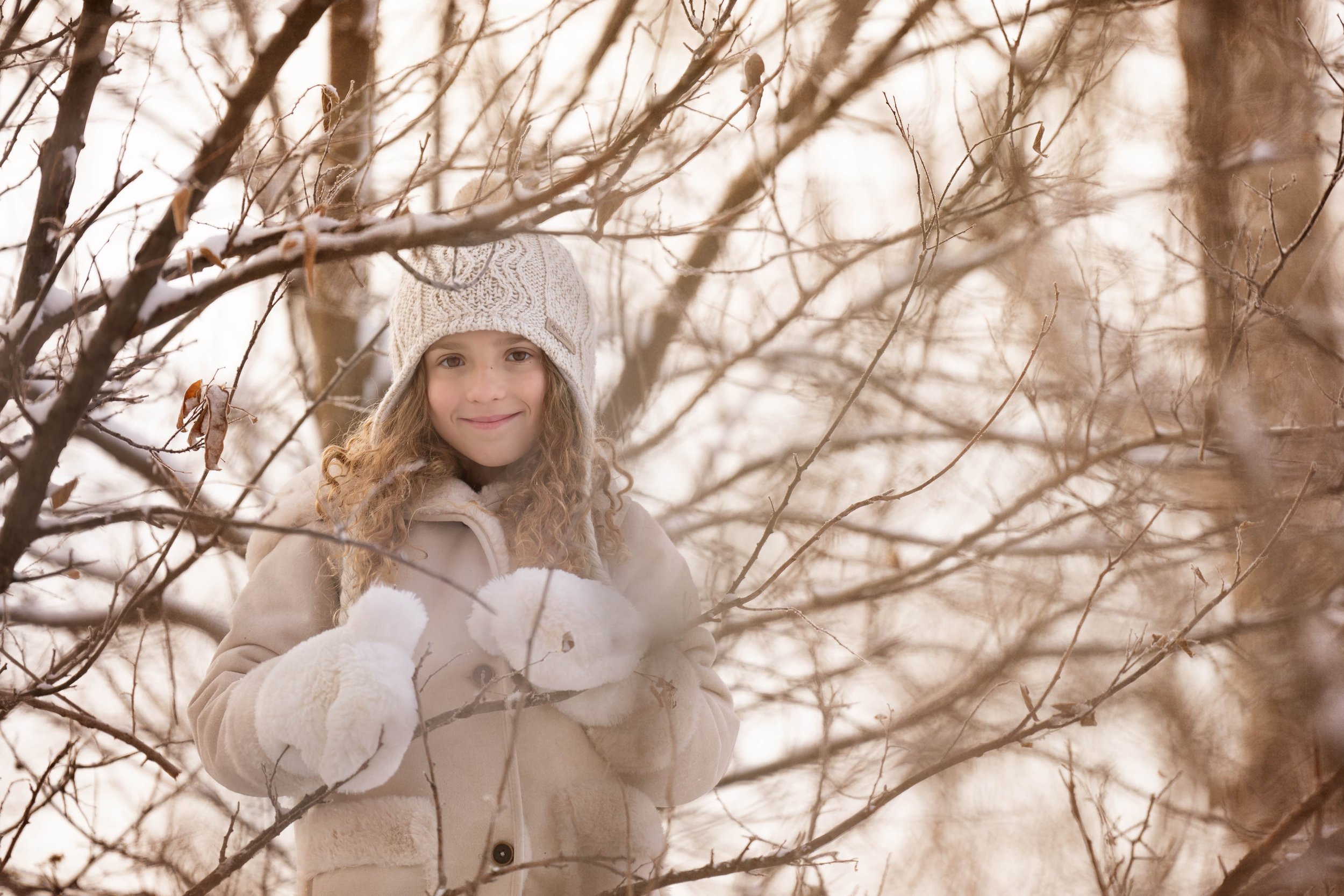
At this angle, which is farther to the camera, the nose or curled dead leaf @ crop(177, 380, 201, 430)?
the nose

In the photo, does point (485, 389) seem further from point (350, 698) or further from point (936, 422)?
point (936, 422)

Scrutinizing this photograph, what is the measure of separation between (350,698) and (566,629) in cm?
34

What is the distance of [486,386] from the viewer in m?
1.91

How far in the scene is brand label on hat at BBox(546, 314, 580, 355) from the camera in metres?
1.96

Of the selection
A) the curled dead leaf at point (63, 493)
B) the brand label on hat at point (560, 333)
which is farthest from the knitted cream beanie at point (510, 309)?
the curled dead leaf at point (63, 493)

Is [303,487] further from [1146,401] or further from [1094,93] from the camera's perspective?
[1094,93]

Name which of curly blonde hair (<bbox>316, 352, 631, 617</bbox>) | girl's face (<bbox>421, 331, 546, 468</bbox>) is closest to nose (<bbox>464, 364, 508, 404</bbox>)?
girl's face (<bbox>421, 331, 546, 468</bbox>)

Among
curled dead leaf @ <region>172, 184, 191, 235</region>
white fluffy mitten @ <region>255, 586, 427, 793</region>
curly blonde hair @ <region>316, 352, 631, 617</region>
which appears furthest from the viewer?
curly blonde hair @ <region>316, 352, 631, 617</region>

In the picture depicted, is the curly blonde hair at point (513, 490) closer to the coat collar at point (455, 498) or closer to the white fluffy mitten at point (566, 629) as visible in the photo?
the coat collar at point (455, 498)

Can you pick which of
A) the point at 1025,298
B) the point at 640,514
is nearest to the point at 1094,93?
the point at 1025,298

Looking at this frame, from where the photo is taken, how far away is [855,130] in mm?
3943

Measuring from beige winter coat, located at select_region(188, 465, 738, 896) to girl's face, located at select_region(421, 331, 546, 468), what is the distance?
0.34ft

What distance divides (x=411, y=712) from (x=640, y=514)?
699 mm

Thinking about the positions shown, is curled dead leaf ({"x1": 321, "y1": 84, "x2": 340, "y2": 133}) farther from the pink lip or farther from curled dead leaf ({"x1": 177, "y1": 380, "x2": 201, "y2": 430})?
the pink lip
